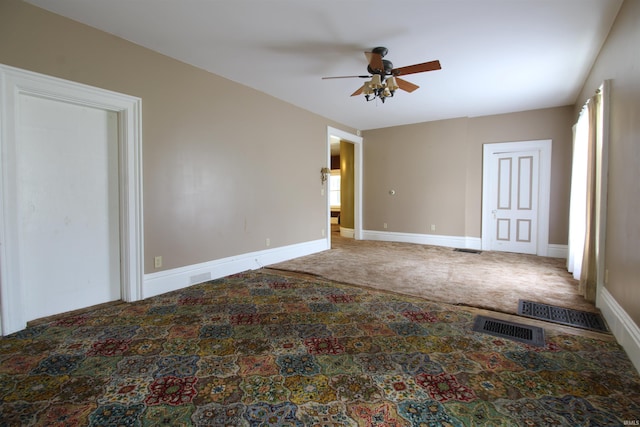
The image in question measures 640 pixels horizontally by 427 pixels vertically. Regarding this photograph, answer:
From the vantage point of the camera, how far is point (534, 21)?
112 inches

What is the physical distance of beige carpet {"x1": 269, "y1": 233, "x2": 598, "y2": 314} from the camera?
11.1ft

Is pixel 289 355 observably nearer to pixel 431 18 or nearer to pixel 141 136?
pixel 141 136

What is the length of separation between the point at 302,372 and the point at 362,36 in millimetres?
3143

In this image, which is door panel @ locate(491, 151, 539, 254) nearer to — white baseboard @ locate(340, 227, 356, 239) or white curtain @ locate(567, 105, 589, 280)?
white curtain @ locate(567, 105, 589, 280)

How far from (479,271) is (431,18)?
3.47 m

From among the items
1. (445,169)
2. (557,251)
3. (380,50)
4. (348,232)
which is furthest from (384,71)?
(348,232)

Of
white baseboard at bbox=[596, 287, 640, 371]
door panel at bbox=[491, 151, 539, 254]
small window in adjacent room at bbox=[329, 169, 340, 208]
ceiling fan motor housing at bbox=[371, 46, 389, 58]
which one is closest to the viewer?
white baseboard at bbox=[596, 287, 640, 371]

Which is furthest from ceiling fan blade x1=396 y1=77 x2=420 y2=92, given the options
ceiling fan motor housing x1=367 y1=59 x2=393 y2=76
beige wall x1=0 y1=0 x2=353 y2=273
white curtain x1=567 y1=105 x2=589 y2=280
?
beige wall x1=0 y1=0 x2=353 y2=273

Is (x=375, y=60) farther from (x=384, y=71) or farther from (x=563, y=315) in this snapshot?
(x=563, y=315)

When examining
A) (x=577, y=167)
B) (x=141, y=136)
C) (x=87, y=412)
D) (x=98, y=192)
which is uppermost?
(x=141, y=136)

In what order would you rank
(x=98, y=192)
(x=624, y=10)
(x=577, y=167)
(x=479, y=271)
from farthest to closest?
(x=479, y=271)
(x=577, y=167)
(x=98, y=192)
(x=624, y=10)

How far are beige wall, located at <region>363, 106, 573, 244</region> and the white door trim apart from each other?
5436 mm

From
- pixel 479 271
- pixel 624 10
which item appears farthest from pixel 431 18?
pixel 479 271

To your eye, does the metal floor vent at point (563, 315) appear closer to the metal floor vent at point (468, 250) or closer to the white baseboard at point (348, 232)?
the metal floor vent at point (468, 250)
